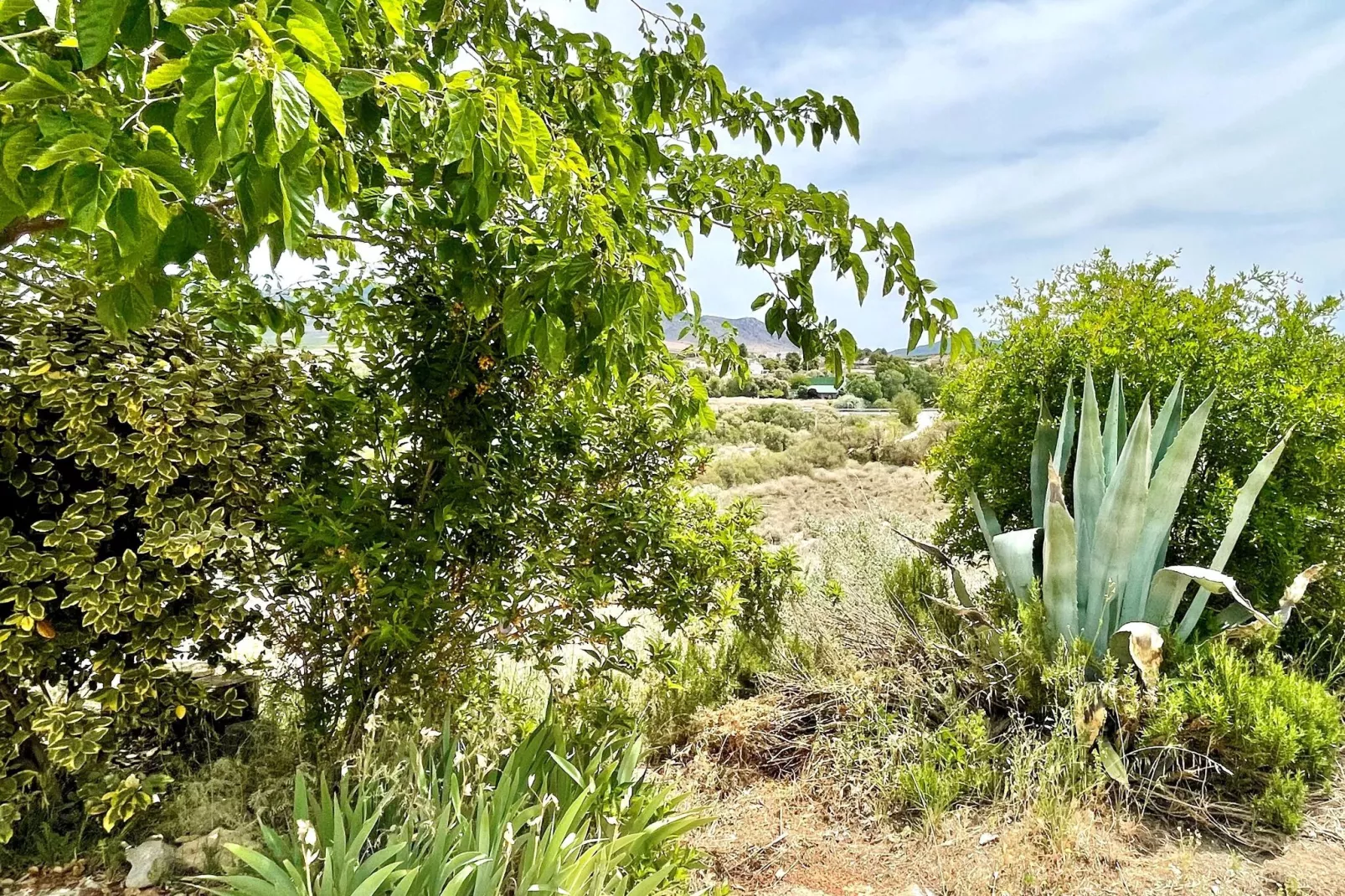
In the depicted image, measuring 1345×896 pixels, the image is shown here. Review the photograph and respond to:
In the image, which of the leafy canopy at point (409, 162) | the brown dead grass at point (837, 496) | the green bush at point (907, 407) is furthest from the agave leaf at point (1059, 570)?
the green bush at point (907, 407)

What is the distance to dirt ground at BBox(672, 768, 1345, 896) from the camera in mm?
2275

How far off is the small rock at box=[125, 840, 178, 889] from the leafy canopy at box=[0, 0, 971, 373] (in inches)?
63.6

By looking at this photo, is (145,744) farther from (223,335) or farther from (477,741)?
(223,335)

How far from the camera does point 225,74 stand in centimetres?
72

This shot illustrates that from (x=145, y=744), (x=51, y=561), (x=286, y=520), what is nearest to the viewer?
(x=51, y=561)

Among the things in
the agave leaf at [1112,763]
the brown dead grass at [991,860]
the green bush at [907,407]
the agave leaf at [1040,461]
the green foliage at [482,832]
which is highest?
the green bush at [907,407]

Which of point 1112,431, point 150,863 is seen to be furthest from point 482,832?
point 1112,431

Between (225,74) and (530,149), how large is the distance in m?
0.43

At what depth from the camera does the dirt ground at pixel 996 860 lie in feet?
7.47

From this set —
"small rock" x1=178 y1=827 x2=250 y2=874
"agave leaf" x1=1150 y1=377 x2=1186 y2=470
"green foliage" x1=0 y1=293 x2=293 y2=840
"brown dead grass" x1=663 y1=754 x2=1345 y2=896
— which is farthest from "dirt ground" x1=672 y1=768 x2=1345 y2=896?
"green foliage" x1=0 y1=293 x2=293 y2=840

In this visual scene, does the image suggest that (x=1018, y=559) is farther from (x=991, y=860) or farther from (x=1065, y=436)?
(x=991, y=860)

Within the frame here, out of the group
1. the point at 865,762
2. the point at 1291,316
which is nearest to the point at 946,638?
the point at 865,762

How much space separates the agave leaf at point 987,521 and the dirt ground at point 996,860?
1.41 m

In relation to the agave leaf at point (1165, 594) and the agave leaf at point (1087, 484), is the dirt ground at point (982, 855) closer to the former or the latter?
the agave leaf at point (1165, 594)
